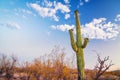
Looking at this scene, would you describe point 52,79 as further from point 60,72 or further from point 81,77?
point 81,77

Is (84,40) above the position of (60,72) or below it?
above

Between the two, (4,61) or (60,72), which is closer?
(60,72)

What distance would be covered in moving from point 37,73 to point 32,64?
201cm

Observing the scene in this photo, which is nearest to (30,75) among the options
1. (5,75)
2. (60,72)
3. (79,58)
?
(5,75)

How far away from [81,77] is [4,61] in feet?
78.3

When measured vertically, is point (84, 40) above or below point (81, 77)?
above

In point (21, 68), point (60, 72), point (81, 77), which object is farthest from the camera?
point (21, 68)

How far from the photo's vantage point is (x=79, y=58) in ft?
59.6

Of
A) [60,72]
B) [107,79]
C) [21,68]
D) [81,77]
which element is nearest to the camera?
[81,77]

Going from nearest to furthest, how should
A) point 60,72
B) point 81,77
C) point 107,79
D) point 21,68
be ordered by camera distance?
point 81,77 → point 60,72 → point 107,79 → point 21,68

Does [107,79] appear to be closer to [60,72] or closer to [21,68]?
[60,72]

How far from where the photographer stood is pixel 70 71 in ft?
114

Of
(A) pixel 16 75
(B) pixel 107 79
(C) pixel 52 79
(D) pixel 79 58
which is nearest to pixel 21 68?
(A) pixel 16 75

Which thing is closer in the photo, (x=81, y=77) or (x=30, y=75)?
(x=81, y=77)
